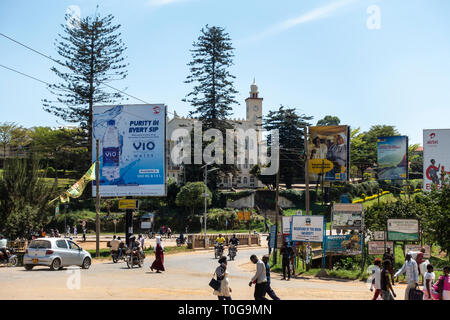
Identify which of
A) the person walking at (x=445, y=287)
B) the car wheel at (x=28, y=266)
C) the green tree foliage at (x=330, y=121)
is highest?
→ the green tree foliage at (x=330, y=121)

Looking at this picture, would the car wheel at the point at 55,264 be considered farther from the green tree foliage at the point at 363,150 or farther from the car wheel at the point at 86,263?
the green tree foliage at the point at 363,150

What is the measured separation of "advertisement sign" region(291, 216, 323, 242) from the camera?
24083mm

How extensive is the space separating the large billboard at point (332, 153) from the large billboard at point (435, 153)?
28.5ft

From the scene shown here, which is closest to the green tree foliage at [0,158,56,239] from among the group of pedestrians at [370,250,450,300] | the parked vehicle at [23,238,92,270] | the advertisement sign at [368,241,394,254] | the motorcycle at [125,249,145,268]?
the motorcycle at [125,249,145,268]

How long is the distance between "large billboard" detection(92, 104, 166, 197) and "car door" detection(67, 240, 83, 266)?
12.8m

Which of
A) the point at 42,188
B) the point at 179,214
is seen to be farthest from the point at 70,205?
the point at 42,188

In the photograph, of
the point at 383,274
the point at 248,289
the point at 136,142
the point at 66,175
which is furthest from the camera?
the point at 66,175

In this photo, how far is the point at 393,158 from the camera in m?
56.5

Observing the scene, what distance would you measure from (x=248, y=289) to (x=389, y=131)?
313 feet

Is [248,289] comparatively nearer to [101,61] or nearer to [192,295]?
[192,295]

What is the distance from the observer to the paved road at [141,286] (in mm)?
14719

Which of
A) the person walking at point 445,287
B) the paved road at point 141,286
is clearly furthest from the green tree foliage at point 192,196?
the person walking at point 445,287

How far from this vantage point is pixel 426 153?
4981cm

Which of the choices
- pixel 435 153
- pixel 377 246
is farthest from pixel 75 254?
pixel 435 153
